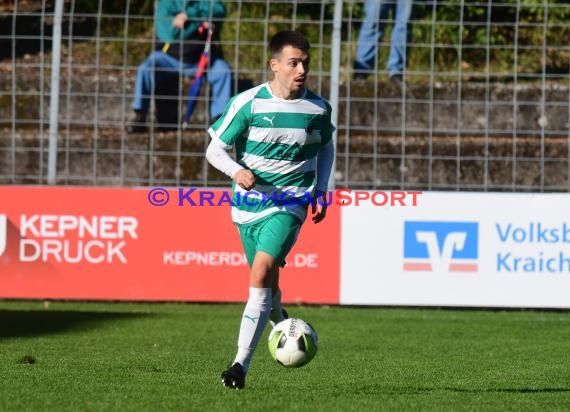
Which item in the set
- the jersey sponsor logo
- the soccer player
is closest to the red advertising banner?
the jersey sponsor logo

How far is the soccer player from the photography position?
7.84m

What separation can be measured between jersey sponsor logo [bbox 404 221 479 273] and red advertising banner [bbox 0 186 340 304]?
2.68 ft

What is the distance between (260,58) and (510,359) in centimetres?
650

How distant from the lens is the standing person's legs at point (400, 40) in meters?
15.5

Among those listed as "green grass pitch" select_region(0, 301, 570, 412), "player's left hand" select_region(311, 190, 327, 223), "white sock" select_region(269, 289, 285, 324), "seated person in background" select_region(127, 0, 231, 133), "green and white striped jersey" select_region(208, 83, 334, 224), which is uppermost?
"seated person in background" select_region(127, 0, 231, 133)

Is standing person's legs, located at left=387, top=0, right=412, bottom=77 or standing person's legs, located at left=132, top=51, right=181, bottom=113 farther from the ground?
standing person's legs, located at left=387, top=0, right=412, bottom=77

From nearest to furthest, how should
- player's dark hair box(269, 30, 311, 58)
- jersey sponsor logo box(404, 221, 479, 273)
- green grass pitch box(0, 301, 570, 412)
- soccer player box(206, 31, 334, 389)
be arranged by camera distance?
green grass pitch box(0, 301, 570, 412) < soccer player box(206, 31, 334, 389) < player's dark hair box(269, 30, 311, 58) < jersey sponsor logo box(404, 221, 479, 273)

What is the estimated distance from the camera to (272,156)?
8031 mm

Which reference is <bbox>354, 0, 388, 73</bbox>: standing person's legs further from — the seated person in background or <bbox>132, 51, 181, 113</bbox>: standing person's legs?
<bbox>132, 51, 181, 113</bbox>: standing person's legs

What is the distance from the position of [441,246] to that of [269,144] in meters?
6.84

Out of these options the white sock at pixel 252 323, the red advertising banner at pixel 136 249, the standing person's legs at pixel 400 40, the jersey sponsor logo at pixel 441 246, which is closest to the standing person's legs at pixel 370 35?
the standing person's legs at pixel 400 40

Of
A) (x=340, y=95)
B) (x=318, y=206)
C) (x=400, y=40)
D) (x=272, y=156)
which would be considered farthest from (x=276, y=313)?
(x=400, y=40)

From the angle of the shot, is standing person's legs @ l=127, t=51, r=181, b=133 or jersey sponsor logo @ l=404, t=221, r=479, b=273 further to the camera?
standing person's legs @ l=127, t=51, r=181, b=133

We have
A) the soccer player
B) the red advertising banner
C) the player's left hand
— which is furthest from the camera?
the red advertising banner
